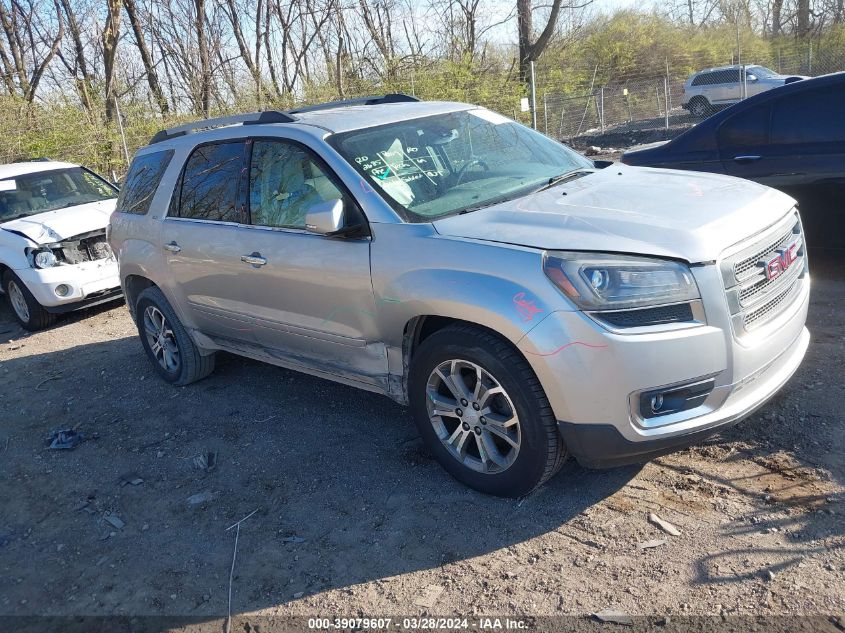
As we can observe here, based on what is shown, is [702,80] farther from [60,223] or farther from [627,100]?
[60,223]

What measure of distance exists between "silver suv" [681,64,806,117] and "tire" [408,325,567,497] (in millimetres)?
21135

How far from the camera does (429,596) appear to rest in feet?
9.59

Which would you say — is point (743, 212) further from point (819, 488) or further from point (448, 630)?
point (448, 630)

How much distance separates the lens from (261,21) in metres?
29.9

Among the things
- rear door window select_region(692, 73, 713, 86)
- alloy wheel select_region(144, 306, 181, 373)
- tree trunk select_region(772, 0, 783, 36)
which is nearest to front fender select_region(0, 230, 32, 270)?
alloy wheel select_region(144, 306, 181, 373)

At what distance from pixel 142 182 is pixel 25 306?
3.48 meters

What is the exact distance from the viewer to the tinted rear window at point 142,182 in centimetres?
533

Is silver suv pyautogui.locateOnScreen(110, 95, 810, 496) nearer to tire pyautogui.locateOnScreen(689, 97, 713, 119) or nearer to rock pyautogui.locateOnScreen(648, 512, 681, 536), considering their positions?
rock pyautogui.locateOnScreen(648, 512, 681, 536)

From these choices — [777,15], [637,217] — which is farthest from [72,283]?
[777,15]

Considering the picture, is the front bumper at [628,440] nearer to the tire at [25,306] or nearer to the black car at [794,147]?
the black car at [794,147]

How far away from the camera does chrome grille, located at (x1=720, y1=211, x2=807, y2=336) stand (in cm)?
300

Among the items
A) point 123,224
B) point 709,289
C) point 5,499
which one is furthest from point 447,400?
point 123,224

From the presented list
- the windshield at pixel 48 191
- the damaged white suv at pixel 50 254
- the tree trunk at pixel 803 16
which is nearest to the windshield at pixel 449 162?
the damaged white suv at pixel 50 254

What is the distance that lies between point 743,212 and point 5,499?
433 centimetres
